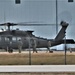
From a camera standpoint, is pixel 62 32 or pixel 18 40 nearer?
pixel 18 40

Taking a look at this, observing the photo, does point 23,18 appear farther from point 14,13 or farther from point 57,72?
point 57,72

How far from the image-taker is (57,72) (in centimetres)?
1577

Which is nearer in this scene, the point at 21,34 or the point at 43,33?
the point at 21,34

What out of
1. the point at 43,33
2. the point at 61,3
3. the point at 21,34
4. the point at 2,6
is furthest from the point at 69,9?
the point at 21,34

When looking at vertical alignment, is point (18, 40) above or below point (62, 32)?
below

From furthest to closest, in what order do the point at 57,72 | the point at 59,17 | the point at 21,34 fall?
the point at 59,17 < the point at 21,34 < the point at 57,72

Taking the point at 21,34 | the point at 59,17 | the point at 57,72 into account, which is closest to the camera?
the point at 57,72

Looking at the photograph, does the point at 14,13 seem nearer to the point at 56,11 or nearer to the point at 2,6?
the point at 2,6

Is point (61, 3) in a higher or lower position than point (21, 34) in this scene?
higher

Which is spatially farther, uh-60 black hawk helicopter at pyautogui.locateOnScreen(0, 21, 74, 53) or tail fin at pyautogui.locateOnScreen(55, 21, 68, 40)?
tail fin at pyautogui.locateOnScreen(55, 21, 68, 40)

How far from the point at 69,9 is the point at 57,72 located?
41.5m

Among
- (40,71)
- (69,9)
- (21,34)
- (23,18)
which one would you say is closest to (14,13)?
(23,18)

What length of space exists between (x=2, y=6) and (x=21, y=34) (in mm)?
14768

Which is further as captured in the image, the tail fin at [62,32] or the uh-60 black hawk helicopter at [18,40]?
the tail fin at [62,32]
